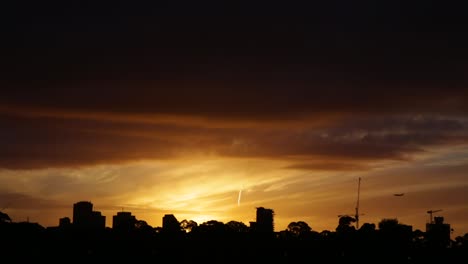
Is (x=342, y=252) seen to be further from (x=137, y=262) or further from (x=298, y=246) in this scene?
(x=137, y=262)

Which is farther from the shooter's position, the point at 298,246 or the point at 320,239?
the point at 320,239

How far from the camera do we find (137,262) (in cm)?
14638

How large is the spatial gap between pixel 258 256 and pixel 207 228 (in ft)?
64.7

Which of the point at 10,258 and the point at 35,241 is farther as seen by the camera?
the point at 35,241

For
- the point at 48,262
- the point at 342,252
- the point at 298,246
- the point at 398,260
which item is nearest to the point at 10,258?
the point at 48,262

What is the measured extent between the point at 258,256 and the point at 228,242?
642 cm

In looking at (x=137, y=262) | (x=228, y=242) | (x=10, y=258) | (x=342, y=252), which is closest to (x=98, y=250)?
(x=137, y=262)

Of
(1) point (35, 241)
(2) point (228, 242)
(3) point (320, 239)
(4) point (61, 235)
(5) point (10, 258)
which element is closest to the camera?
(5) point (10, 258)

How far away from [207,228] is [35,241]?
2053 inches

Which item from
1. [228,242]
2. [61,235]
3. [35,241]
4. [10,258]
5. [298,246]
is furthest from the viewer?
[298,246]

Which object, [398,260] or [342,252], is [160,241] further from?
[398,260]

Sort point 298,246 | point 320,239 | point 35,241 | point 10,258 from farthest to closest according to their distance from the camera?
point 320,239
point 298,246
point 35,241
point 10,258

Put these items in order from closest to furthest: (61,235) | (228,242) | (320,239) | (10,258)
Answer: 1. (10,258)
2. (61,235)
3. (228,242)
4. (320,239)

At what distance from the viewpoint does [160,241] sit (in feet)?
529
